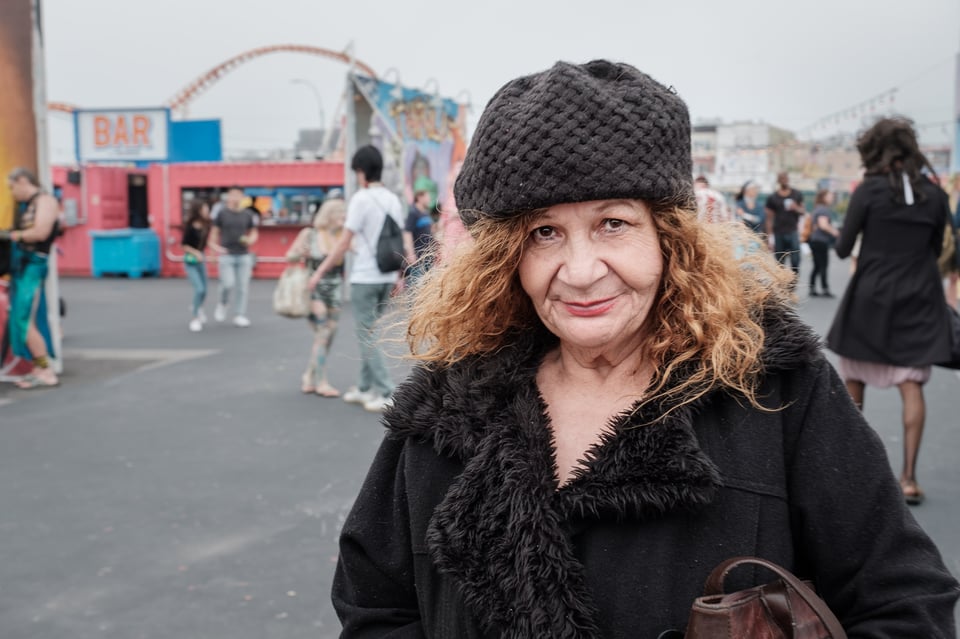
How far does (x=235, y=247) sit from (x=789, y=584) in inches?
480

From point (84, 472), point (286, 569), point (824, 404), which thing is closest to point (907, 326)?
point (286, 569)

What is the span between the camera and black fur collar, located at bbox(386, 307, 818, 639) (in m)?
1.41

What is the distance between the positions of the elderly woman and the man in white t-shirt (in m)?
5.64

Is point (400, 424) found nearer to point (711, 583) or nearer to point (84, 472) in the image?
point (711, 583)

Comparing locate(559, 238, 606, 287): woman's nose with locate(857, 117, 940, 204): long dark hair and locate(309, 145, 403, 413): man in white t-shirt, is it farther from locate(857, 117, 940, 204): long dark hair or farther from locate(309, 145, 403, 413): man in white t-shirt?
locate(309, 145, 403, 413): man in white t-shirt

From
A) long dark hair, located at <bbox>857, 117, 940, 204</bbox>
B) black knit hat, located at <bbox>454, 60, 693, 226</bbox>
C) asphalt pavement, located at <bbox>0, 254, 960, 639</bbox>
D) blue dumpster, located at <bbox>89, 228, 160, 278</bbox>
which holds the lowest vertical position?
asphalt pavement, located at <bbox>0, 254, 960, 639</bbox>

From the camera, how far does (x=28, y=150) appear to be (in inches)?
365

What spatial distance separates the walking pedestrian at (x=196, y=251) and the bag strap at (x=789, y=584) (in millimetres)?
11959

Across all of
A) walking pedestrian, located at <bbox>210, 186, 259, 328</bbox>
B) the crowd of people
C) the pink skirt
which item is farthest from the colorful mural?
the crowd of people

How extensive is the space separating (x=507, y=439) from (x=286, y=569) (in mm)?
3014

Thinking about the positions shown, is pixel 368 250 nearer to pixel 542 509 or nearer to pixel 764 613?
pixel 542 509

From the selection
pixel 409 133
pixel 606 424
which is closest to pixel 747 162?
pixel 409 133

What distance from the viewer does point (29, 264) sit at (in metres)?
8.87

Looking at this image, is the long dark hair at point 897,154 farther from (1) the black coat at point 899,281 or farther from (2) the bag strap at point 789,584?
(2) the bag strap at point 789,584
